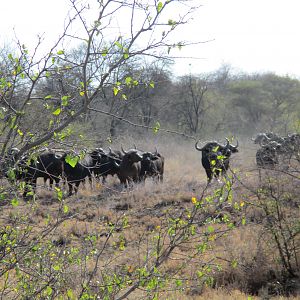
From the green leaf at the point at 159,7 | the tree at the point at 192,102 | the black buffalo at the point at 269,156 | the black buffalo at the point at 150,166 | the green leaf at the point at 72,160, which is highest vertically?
the tree at the point at 192,102

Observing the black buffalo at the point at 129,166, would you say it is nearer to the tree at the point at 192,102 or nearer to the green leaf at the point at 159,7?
the green leaf at the point at 159,7

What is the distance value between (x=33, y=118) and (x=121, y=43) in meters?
1.14

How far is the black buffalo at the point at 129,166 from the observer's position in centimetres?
1680

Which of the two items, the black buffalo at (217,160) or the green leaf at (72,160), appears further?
the black buffalo at (217,160)

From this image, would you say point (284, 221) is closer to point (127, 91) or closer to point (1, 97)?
point (127, 91)

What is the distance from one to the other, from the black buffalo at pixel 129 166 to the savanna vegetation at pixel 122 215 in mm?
1158

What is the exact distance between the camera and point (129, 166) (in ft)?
55.8

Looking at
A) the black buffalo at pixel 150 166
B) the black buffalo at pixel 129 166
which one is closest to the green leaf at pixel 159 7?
the black buffalo at pixel 129 166

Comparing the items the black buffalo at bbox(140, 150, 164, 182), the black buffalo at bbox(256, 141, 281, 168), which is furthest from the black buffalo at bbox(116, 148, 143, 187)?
the black buffalo at bbox(256, 141, 281, 168)

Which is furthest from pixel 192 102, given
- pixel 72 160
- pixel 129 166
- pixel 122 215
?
pixel 72 160

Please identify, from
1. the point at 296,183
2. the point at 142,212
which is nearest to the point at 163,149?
the point at 142,212

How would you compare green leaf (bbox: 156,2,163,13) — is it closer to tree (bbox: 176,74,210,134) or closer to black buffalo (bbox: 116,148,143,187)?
black buffalo (bbox: 116,148,143,187)

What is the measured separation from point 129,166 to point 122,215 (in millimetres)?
13025

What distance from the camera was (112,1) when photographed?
285 cm
